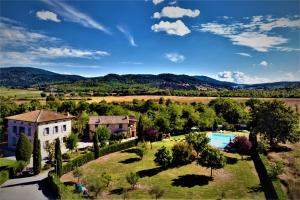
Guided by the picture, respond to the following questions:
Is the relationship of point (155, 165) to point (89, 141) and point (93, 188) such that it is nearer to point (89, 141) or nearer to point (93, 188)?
point (93, 188)

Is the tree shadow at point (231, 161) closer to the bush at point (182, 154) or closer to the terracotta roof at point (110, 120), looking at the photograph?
the bush at point (182, 154)

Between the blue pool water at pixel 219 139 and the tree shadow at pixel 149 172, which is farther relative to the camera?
the blue pool water at pixel 219 139

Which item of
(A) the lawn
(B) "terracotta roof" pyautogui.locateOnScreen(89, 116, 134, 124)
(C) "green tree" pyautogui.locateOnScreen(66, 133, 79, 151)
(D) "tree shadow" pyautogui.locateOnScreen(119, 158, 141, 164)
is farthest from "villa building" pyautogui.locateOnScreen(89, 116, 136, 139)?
(D) "tree shadow" pyautogui.locateOnScreen(119, 158, 141, 164)

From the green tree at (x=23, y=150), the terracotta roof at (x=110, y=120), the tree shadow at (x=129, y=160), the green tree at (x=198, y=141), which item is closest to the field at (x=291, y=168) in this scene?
the green tree at (x=198, y=141)

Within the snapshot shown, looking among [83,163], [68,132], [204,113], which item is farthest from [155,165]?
[204,113]

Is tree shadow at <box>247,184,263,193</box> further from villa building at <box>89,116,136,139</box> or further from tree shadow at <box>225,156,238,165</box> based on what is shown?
villa building at <box>89,116,136,139</box>

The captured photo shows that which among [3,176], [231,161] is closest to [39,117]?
[3,176]
